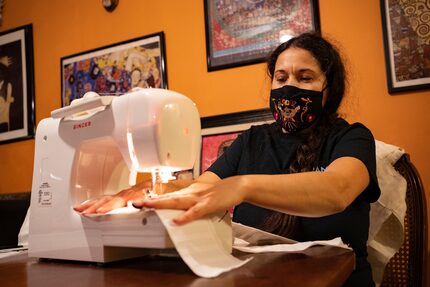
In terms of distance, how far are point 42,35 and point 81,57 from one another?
1.44 ft

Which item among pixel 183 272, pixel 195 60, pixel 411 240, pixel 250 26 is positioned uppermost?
pixel 250 26

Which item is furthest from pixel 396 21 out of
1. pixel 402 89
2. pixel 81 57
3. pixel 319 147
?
pixel 81 57

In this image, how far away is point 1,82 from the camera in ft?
10.0

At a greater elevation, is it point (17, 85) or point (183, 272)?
point (17, 85)

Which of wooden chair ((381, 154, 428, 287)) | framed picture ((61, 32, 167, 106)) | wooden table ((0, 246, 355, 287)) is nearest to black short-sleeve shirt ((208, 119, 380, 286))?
wooden table ((0, 246, 355, 287))

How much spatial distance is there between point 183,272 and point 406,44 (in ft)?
5.17

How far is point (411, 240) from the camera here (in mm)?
1597

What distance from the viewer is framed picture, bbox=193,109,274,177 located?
2.13 meters

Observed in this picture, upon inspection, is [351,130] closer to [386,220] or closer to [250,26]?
[386,220]

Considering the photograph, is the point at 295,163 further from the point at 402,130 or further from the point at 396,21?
the point at 396,21

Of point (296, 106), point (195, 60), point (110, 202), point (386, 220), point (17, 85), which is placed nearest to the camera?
point (110, 202)

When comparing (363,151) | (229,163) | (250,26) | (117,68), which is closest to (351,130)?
(363,151)

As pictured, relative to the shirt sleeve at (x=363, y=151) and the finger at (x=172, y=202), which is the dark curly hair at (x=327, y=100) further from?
the finger at (x=172, y=202)

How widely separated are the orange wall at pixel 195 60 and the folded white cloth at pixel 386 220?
0.35m
